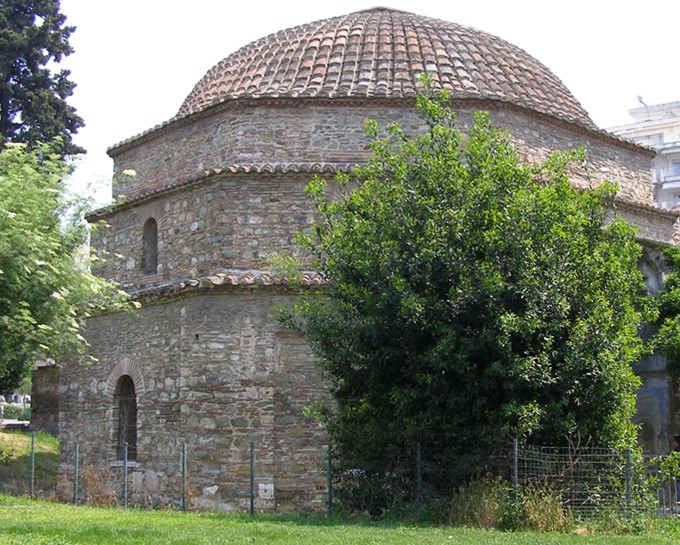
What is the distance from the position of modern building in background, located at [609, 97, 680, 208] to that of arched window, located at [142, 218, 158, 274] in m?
38.6

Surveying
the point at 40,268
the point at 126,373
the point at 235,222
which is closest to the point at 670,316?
the point at 235,222

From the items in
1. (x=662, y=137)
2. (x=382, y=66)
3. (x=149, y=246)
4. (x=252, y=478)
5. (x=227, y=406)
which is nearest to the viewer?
(x=252, y=478)

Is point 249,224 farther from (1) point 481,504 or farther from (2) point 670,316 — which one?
(2) point 670,316

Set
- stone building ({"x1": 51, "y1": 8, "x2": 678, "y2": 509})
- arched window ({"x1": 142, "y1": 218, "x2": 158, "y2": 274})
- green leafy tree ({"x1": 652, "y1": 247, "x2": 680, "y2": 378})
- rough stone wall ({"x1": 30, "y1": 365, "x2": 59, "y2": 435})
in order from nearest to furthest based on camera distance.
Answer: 1. stone building ({"x1": 51, "y1": 8, "x2": 678, "y2": 509})
2. green leafy tree ({"x1": 652, "y1": 247, "x2": 680, "y2": 378})
3. arched window ({"x1": 142, "y1": 218, "x2": 158, "y2": 274})
4. rough stone wall ({"x1": 30, "y1": 365, "x2": 59, "y2": 435})

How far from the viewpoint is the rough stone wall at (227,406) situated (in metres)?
13.7

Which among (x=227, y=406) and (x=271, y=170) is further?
(x=271, y=170)

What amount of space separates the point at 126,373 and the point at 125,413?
773mm

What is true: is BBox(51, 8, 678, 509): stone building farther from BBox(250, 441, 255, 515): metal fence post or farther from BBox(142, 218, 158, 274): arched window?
BBox(250, 441, 255, 515): metal fence post

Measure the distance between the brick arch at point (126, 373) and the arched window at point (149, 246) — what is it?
5.50 feet

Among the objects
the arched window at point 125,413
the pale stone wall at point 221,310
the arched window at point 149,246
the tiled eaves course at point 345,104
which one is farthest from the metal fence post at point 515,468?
the arched window at point 149,246

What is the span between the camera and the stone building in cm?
1398

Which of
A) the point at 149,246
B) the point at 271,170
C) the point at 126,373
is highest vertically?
the point at 271,170

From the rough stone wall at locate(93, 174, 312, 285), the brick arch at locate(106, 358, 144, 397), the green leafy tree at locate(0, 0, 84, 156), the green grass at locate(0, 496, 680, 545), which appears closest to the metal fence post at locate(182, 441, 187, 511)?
the green grass at locate(0, 496, 680, 545)

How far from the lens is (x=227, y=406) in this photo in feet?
45.9
